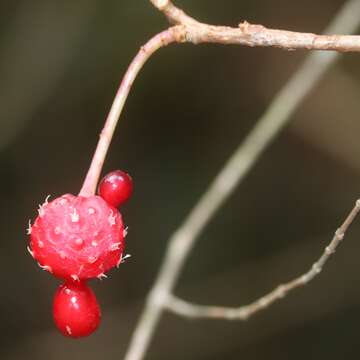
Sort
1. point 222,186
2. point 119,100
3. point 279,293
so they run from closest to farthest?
point 119,100, point 279,293, point 222,186

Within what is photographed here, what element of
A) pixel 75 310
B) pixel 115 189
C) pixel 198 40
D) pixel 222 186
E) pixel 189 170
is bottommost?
pixel 75 310

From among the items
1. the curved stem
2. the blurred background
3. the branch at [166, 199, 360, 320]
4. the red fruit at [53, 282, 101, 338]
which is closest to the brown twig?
the curved stem

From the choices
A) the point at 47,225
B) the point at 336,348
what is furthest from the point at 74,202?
the point at 336,348

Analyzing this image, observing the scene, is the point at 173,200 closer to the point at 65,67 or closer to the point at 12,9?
the point at 65,67

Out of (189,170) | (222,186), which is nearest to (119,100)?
(222,186)

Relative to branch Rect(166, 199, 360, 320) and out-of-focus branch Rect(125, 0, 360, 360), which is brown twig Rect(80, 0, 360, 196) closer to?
branch Rect(166, 199, 360, 320)

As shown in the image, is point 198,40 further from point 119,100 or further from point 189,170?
point 189,170
